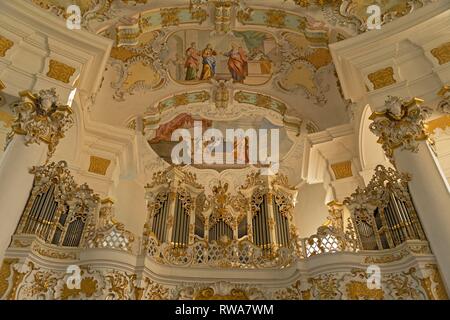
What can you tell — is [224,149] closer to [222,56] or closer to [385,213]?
[222,56]

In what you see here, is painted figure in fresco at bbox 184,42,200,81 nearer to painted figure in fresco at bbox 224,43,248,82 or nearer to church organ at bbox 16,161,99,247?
painted figure in fresco at bbox 224,43,248,82

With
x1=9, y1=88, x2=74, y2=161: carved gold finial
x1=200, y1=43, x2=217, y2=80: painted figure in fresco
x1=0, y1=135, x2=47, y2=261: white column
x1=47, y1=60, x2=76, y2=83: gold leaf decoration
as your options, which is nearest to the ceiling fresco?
x1=200, y1=43, x2=217, y2=80: painted figure in fresco

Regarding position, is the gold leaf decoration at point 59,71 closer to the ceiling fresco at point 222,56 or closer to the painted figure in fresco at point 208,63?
the ceiling fresco at point 222,56

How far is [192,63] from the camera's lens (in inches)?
510

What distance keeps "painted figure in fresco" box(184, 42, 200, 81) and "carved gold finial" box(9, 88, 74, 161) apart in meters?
5.26

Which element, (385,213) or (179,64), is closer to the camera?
(385,213)

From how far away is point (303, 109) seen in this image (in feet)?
43.2

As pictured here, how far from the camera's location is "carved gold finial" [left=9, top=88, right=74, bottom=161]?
7.91 m

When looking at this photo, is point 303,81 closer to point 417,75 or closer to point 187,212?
point 417,75

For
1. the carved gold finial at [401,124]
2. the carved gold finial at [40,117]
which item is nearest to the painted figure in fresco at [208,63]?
the carved gold finial at [40,117]

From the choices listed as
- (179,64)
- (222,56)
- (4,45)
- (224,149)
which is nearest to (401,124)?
(222,56)

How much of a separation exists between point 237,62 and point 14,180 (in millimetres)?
7785

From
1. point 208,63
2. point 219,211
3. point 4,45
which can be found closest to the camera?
point 4,45
